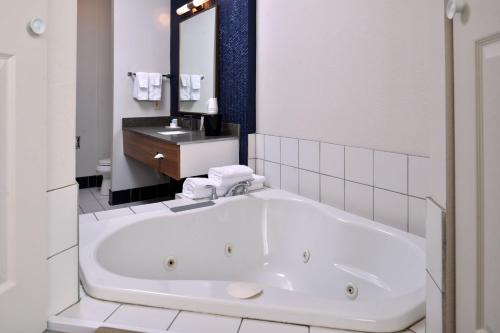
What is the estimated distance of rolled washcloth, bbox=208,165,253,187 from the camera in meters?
2.10

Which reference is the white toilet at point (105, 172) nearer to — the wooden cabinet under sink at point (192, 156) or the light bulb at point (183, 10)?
the wooden cabinet under sink at point (192, 156)

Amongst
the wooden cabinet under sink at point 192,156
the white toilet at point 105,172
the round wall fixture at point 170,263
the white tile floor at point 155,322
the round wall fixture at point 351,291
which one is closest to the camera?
the white tile floor at point 155,322

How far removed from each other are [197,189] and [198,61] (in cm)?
151

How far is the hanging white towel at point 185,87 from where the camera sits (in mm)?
3352

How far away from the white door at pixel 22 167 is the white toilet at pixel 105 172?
298cm

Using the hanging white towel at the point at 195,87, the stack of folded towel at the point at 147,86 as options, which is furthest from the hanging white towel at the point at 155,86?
the hanging white towel at the point at 195,87

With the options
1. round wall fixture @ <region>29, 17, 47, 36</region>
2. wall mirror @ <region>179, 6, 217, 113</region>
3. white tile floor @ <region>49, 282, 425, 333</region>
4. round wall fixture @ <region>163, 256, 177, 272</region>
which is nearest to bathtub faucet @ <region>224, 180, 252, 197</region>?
round wall fixture @ <region>163, 256, 177, 272</region>

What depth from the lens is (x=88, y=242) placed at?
1.41 m

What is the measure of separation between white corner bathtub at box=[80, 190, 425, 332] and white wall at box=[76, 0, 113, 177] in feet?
8.17

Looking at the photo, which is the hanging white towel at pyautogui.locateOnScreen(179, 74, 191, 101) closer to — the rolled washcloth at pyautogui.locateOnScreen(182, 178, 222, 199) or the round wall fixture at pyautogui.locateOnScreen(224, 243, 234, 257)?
the rolled washcloth at pyautogui.locateOnScreen(182, 178, 222, 199)

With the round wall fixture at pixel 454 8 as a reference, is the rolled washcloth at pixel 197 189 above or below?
below

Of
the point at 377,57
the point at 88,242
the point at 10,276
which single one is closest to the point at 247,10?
the point at 377,57

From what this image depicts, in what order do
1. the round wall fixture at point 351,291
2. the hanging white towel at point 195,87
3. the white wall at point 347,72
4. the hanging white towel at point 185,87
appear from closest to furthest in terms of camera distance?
the white wall at point 347,72
the round wall fixture at point 351,291
the hanging white towel at point 195,87
the hanging white towel at point 185,87

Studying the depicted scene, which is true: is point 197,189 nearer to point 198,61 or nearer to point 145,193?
point 198,61
